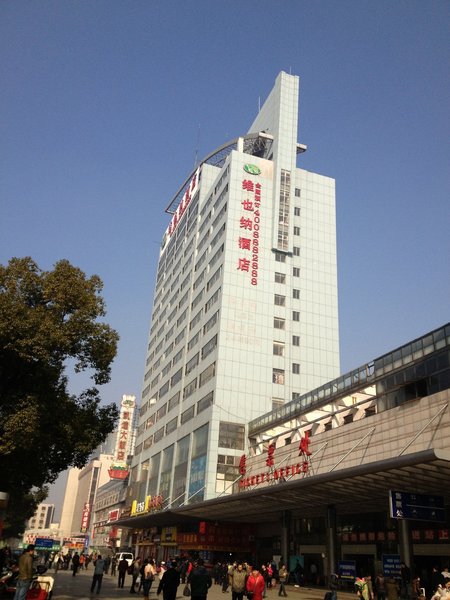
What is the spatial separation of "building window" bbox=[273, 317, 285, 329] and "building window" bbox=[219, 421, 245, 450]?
12.2 meters

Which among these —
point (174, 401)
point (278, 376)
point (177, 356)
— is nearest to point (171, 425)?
point (174, 401)

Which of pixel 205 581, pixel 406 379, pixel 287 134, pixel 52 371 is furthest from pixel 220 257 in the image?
pixel 205 581

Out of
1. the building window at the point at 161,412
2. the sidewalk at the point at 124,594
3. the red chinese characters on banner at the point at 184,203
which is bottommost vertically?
the sidewalk at the point at 124,594

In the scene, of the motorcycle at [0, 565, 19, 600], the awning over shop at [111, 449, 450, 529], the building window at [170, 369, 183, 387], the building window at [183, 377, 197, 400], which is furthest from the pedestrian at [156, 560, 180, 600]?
the building window at [170, 369, 183, 387]

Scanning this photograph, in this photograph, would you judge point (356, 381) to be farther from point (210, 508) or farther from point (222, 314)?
point (222, 314)

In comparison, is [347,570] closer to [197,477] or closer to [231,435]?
[231,435]

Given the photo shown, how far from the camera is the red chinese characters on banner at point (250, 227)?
197 feet

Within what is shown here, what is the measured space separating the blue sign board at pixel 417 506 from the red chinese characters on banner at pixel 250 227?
38.1 metres

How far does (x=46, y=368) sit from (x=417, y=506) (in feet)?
55.8

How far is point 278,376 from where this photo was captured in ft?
188

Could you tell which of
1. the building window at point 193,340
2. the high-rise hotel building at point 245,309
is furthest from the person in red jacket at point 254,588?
the building window at point 193,340

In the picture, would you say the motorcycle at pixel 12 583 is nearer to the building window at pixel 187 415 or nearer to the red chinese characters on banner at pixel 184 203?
the building window at pixel 187 415

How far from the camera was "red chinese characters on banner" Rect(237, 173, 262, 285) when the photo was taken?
6009cm

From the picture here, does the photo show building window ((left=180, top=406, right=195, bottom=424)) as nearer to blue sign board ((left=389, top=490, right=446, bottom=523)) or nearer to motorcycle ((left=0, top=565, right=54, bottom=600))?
blue sign board ((left=389, top=490, right=446, bottom=523))
